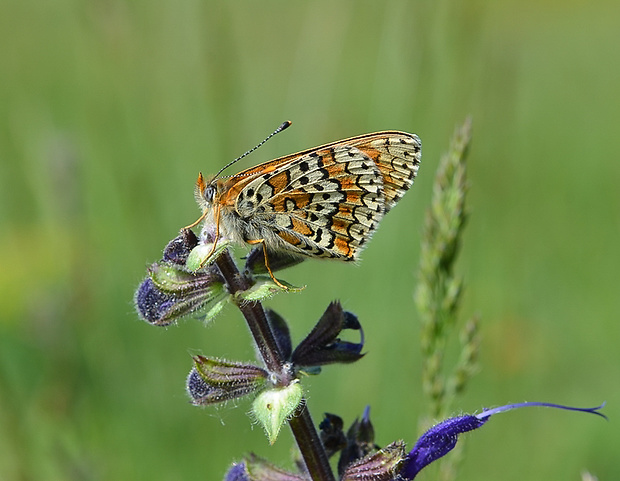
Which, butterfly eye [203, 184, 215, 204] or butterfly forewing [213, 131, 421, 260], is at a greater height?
butterfly eye [203, 184, 215, 204]

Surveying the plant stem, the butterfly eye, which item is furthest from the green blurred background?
the butterfly eye

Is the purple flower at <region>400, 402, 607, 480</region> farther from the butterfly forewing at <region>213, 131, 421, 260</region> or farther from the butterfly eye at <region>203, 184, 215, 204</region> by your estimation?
the butterfly eye at <region>203, 184, 215, 204</region>

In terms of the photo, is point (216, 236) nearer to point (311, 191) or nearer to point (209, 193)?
point (209, 193)

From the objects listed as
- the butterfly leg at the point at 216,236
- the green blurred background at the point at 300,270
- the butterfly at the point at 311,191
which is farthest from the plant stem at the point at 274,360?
the green blurred background at the point at 300,270

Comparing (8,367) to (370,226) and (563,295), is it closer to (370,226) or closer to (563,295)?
(370,226)

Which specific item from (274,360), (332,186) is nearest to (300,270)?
(332,186)

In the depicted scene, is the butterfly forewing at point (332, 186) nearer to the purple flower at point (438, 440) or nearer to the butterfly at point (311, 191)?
the butterfly at point (311, 191)

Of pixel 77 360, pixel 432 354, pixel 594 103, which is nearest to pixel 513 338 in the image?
pixel 432 354
